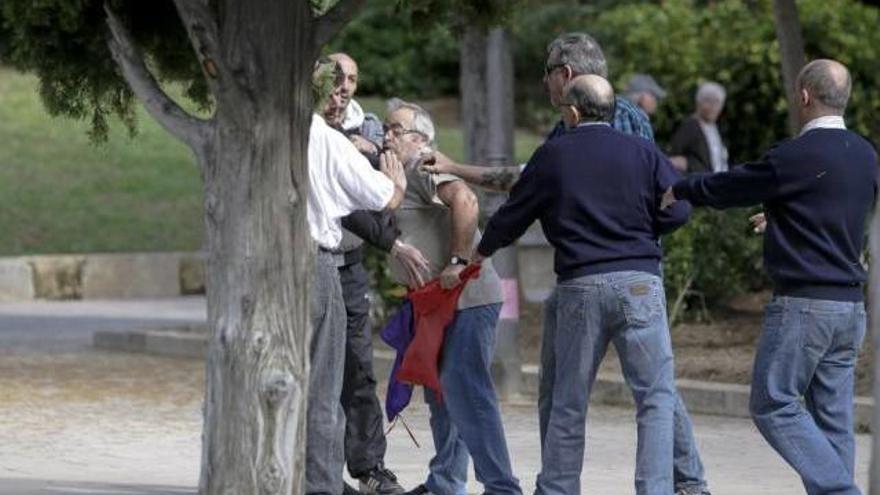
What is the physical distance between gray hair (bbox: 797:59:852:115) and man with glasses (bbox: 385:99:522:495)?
55.2 inches

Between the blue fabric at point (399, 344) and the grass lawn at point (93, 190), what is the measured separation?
1051 centimetres

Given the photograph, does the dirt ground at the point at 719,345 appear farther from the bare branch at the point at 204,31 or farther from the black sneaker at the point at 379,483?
the bare branch at the point at 204,31

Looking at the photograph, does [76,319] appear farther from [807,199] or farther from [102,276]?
[807,199]

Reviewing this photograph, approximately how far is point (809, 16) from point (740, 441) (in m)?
7.72

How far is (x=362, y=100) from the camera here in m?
26.8

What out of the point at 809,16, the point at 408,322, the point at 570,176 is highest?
the point at 809,16

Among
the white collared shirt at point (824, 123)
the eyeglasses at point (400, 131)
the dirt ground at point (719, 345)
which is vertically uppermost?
the eyeglasses at point (400, 131)

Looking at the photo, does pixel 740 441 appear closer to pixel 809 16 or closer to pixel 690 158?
pixel 690 158

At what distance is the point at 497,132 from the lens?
12594 millimetres

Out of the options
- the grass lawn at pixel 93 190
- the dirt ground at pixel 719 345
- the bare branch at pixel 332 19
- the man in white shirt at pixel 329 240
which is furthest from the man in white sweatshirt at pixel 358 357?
the grass lawn at pixel 93 190

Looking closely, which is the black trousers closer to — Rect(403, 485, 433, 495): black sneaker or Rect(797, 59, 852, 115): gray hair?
Rect(403, 485, 433, 495): black sneaker

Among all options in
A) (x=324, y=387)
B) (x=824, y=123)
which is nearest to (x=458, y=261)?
(x=324, y=387)

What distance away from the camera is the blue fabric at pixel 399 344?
340 inches

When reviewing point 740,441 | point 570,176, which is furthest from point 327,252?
point 740,441
